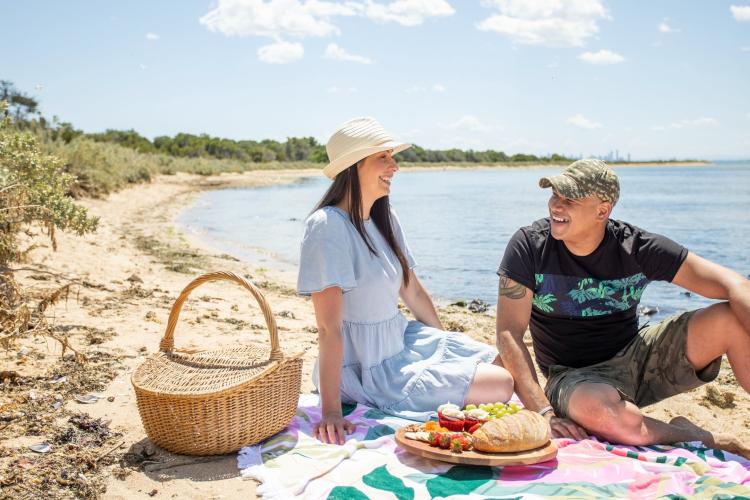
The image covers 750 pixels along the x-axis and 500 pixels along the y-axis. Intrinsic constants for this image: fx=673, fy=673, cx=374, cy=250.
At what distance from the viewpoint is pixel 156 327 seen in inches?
219

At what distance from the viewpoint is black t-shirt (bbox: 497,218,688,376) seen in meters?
3.60

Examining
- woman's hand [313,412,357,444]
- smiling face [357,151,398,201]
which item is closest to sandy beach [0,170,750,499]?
woman's hand [313,412,357,444]

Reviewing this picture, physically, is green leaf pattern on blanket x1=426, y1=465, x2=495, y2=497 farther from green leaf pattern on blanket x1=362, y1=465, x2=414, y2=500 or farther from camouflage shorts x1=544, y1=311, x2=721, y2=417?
camouflage shorts x1=544, y1=311, x2=721, y2=417

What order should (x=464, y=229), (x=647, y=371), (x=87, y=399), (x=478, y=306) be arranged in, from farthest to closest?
1. (x=464, y=229)
2. (x=478, y=306)
3. (x=87, y=399)
4. (x=647, y=371)

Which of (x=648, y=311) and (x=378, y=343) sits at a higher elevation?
(x=378, y=343)

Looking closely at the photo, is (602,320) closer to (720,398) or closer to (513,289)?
(513,289)

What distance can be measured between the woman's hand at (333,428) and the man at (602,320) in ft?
3.05

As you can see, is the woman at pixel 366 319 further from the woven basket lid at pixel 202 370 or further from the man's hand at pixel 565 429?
the woven basket lid at pixel 202 370

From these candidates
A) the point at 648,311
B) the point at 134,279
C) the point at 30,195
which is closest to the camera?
the point at 30,195

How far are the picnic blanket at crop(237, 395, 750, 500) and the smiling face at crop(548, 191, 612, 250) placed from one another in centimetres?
105

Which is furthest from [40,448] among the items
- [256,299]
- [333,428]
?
[333,428]

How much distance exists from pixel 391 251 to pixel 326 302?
64 cm

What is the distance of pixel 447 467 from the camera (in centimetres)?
312

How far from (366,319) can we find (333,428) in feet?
2.02
